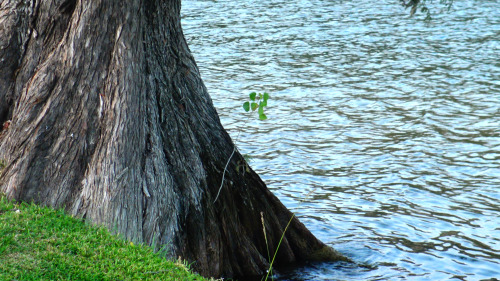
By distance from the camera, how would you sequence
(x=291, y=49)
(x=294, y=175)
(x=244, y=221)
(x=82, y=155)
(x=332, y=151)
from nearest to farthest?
1. (x=82, y=155)
2. (x=244, y=221)
3. (x=294, y=175)
4. (x=332, y=151)
5. (x=291, y=49)

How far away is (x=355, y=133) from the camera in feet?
40.8

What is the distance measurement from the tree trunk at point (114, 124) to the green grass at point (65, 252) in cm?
26

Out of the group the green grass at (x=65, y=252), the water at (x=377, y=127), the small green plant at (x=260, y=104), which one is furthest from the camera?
the water at (x=377, y=127)

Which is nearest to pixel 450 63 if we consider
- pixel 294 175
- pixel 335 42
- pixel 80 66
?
pixel 335 42

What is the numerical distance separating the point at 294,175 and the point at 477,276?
143 inches

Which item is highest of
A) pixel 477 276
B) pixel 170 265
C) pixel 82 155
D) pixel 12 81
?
pixel 12 81

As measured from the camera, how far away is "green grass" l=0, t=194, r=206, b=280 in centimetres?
509

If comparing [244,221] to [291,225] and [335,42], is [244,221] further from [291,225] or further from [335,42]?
[335,42]

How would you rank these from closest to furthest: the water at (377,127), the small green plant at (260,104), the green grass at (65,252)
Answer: the green grass at (65,252)
the small green plant at (260,104)
the water at (377,127)

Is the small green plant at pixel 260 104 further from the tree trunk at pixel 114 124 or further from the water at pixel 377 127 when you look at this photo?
the water at pixel 377 127

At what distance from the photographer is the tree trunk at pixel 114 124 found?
6117 millimetres

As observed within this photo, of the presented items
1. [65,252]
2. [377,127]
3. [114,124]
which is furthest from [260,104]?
[377,127]

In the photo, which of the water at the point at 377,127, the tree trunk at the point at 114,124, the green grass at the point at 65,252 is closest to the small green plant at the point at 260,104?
the tree trunk at the point at 114,124

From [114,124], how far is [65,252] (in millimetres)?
1285
